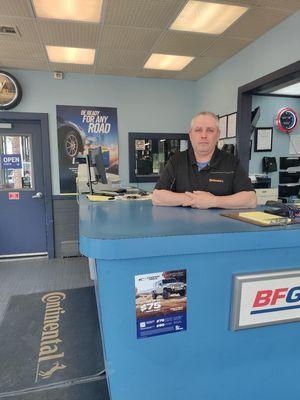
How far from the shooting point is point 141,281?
922mm

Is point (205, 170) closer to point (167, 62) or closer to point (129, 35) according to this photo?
point (129, 35)

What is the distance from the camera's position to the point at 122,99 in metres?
4.23

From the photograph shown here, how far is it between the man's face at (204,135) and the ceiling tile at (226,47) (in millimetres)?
1671

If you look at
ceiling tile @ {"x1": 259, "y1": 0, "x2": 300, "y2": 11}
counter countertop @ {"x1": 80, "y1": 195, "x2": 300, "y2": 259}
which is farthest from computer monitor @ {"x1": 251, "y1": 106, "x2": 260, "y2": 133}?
counter countertop @ {"x1": 80, "y1": 195, "x2": 300, "y2": 259}

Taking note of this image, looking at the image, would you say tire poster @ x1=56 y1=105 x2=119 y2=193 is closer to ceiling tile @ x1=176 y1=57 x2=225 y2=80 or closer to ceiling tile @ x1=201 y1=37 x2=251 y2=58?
ceiling tile @ x1=176 y1=57 x2=225 y2=80

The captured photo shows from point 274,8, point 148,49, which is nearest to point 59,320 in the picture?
point 148,49

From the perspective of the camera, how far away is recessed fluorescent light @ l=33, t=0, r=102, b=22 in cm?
227

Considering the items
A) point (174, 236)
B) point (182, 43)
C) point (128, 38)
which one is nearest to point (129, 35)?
point (128, 38)

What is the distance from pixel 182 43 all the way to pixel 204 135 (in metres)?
1.82

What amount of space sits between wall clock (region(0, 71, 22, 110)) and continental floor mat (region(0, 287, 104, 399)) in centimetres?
250

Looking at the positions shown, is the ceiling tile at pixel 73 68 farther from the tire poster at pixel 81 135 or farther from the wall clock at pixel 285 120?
the wall clock at pixel 285 120

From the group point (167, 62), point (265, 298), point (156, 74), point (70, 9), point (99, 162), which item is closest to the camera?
point (265, 298)

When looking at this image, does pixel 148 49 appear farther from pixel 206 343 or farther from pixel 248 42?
pixel 206 343

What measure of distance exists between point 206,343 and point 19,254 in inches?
152
